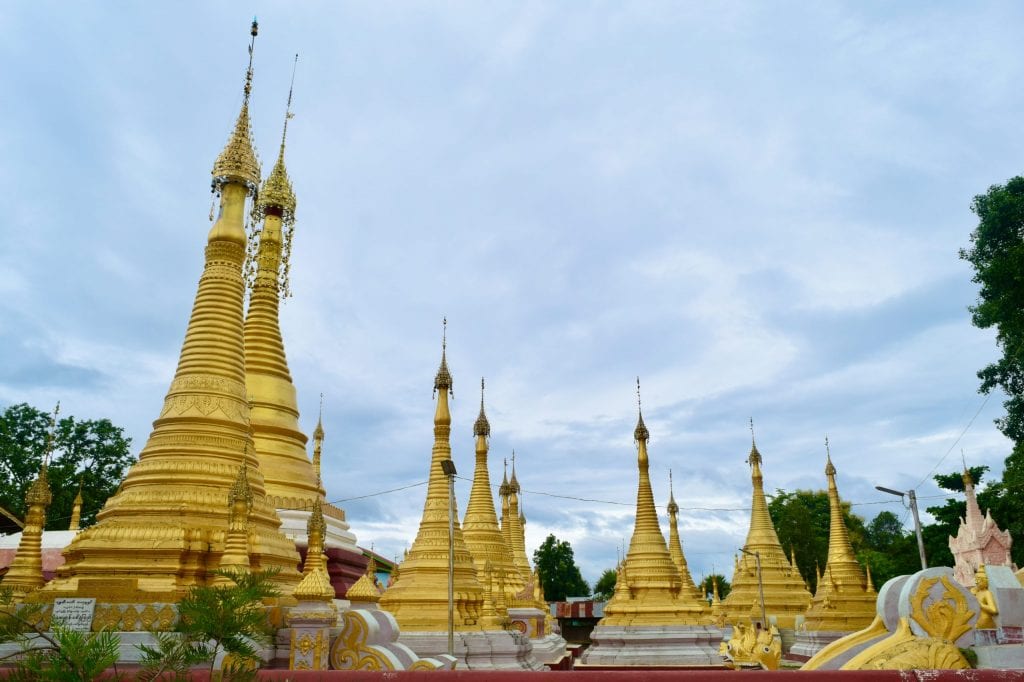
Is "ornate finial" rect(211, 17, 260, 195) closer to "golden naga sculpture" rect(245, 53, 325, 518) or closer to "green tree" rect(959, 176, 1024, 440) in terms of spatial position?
"golden naga sculpture" rect(245, 53, 325, 518)

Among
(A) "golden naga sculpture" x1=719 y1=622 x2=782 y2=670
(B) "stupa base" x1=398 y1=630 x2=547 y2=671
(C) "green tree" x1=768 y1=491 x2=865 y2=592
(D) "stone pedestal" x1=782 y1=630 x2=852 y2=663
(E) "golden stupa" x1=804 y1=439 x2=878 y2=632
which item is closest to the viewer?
(B) "stupa base" x1=398 y1=630 x2=547 y2=671

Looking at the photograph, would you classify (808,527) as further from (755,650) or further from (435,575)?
(435,575)

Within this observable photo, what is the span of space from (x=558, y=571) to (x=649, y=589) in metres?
53.0

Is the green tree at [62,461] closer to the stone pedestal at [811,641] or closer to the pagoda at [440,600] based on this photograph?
the pagoda at [440,600]

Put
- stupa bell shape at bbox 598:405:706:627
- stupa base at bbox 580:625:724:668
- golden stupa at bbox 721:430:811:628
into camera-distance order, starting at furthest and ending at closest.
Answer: golden stupa at bbox 721:430:811:628, stupa bell shape at bbox 598:405:706:627, stupa base at bbox 580:625:724:668

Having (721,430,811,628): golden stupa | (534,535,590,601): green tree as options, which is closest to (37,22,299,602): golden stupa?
(721,430,811,628): golden stupa

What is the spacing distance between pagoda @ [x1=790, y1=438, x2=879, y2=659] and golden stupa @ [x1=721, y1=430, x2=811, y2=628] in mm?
2082

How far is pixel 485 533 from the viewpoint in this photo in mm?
28891

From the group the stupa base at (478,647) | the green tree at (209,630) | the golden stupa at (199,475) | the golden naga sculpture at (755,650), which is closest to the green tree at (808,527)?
the golden naga sculpture at (755,650)

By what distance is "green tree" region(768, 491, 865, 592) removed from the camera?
6197cm

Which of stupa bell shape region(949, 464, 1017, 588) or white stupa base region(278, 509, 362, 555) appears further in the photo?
stupa bell shape region(949, 464, 1017, 588)

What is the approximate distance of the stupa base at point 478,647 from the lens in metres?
18.7

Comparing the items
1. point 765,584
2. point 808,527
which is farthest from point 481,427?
point 808,527

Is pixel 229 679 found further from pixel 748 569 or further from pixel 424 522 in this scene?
pixel 748 569
